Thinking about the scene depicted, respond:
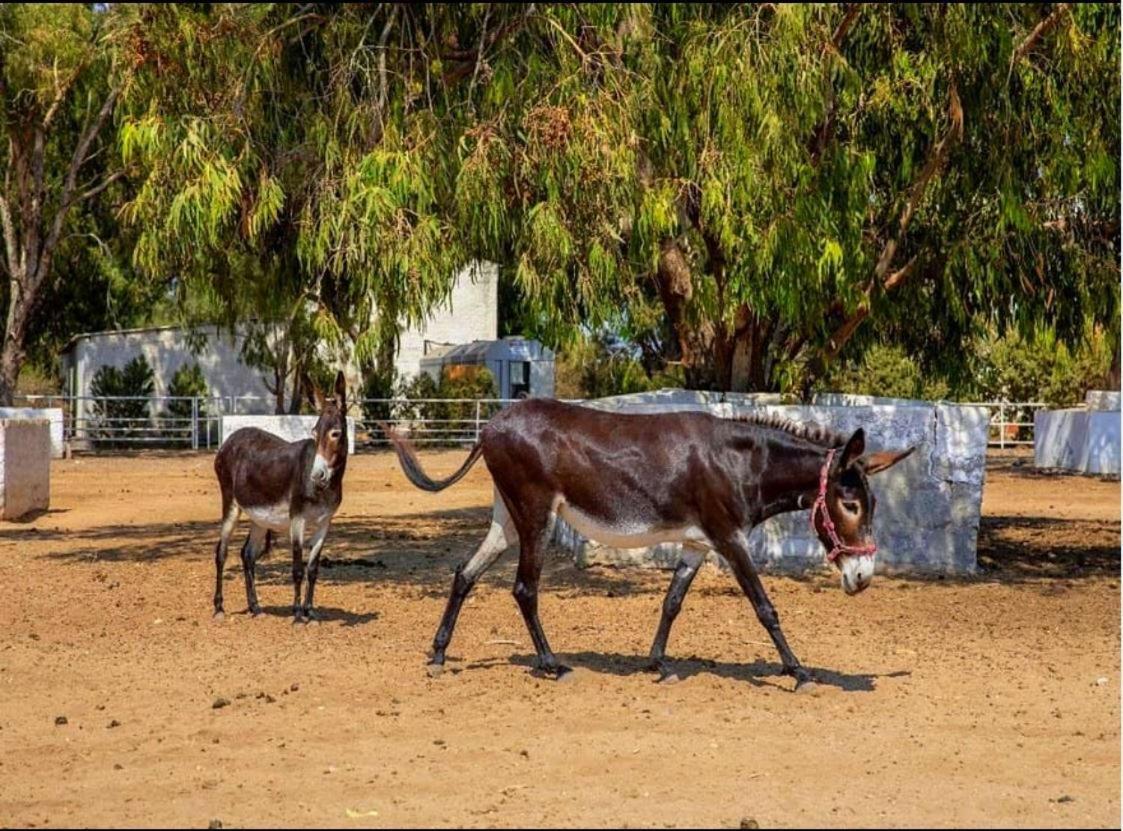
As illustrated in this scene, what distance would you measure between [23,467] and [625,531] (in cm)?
1412

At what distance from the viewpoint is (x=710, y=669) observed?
1049 cm

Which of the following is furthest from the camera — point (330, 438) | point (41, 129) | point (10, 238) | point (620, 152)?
point (10, 238)

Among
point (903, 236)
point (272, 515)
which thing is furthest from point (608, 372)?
point (272, 515)

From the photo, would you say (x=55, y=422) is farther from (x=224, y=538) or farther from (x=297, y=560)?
(x=297, y=560)

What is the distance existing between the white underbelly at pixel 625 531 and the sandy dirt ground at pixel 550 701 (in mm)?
878

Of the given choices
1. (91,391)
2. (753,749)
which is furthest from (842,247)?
(91,391)

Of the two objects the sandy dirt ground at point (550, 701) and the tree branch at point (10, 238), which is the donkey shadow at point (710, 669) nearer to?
the sandy dirt ground at point (550, 701)

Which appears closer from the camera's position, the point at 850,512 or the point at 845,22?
the point at 850,512

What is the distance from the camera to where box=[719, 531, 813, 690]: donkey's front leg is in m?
9.80

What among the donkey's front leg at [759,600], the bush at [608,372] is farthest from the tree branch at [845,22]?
the donkey's front leg at [759,600]

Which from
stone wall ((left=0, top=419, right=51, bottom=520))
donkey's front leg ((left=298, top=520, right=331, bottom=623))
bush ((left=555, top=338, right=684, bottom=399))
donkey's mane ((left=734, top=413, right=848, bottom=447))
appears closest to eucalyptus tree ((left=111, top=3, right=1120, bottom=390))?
bush ((left=555, top=338, right=684, bottom=399))

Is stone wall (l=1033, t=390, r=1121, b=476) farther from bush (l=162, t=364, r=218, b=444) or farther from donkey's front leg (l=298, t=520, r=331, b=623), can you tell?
donkey's front leg (l=298, t=520, r=331, b=623)

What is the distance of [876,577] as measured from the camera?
49.9 feet

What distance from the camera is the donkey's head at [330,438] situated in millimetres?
11758
